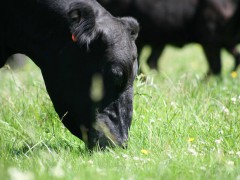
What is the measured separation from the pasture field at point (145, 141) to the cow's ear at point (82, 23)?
2.55ft

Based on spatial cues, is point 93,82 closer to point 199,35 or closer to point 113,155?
point 113,155

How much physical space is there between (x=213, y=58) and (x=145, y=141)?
5.48 meters

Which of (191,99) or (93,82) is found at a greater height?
(93,82)

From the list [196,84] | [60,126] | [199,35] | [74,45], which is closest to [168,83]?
[196,84]

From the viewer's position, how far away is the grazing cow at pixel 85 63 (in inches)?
177

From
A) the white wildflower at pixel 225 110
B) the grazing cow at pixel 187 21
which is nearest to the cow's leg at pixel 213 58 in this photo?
the grazing cow at pixel 187 21

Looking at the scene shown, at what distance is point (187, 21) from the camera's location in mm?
9828

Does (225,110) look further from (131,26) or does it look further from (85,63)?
(85,63)

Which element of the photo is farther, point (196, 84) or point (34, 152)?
point (196, 84)

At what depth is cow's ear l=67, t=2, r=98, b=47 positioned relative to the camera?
4.46 m

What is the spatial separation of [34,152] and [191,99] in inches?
77.8

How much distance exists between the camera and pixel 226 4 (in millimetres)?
9688

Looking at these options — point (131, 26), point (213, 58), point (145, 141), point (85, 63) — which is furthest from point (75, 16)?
point (213, 58)

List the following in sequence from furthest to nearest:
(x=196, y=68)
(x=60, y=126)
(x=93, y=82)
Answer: (x=196, y=68)
(x=60, y=126)
(x=93, y=82)
